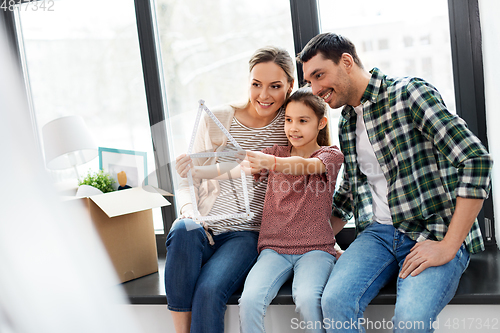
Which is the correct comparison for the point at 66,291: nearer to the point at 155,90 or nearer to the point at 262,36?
the point at 155,90

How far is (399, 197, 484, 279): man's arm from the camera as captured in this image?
969mm

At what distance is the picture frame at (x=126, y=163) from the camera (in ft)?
5.39

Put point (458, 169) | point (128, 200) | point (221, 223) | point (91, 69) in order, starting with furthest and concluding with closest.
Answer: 1. point (91, 69)
2. point (128, 200)
3. point (221, 223)
4. point (458, 169)

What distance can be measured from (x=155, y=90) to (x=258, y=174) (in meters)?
0.69

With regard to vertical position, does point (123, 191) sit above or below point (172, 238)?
above

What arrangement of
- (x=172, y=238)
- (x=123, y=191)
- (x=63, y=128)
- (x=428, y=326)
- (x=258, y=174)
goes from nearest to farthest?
(x=428, y=326) → (x=172, y=238) → (x=258, y=174) → (x=123, y=191) → (x=63, y=128)

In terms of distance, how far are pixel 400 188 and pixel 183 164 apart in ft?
2.08

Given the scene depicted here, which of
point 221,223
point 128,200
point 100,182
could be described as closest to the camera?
point 221,223

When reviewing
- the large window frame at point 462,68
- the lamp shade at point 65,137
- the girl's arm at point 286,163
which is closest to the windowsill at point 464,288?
the large window frame at point 462,68

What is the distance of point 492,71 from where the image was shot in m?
1.27

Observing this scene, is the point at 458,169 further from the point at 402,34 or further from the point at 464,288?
the point at 402,34

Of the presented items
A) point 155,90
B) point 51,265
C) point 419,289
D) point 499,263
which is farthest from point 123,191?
point 499,263

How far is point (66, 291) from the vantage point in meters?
1.21

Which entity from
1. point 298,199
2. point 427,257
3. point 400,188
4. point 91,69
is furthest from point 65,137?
point 427,257
